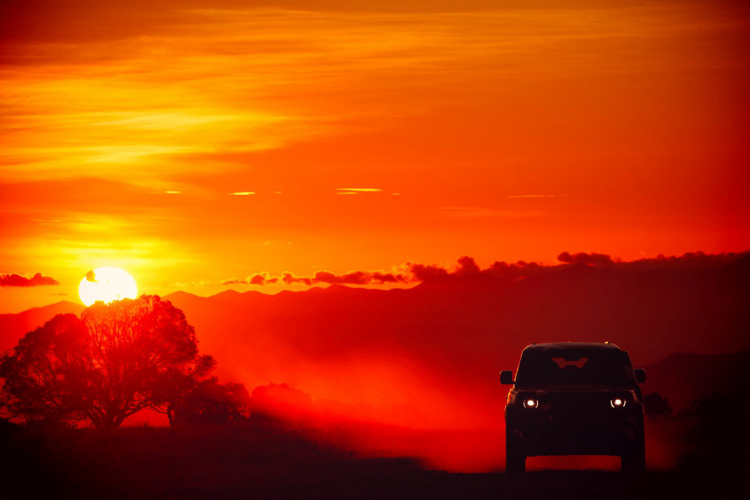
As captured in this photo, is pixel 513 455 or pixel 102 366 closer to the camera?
pixel 513 455

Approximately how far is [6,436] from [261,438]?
12970mm

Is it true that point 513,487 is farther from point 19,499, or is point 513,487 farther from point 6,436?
point 6,436

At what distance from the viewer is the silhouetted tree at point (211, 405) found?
50969 millimetres

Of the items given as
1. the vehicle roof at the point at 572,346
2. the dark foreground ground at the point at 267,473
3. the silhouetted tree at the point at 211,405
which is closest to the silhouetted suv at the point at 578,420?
the dark foreground ground at the point at 267,473

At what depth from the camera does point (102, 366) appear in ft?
162

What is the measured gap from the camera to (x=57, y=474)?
69.3 feet

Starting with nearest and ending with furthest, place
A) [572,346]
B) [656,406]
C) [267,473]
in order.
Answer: [572,346] → [267,473] → [656,406]

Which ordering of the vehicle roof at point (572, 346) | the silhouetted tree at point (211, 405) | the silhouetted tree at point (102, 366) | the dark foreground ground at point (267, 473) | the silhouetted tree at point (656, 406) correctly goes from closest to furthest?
the dark foreground ground at point (267, 473), the vehicle roof at point (572, 346), the silhouetted tree at point (102, 366), the silhouetted tree at point (211, 405), the silhouetted tree at point (656, 406)

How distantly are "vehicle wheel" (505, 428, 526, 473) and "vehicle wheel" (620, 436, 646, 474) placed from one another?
5.66 feet

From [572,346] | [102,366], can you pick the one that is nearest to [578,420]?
[572,346]

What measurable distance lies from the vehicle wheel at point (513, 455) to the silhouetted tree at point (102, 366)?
106ft

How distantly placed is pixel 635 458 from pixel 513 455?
205 cm

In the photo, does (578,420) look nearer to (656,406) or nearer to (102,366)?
(102,366)

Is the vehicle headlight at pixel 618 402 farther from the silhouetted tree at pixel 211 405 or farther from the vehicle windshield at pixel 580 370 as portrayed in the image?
the silhouetted tree at pixel 211 405
